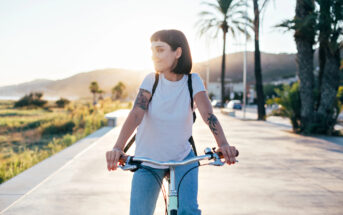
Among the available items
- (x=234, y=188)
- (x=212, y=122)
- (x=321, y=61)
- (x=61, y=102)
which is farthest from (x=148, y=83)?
(x=61, y=102)

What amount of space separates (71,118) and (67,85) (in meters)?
175

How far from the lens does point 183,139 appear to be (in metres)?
2.41

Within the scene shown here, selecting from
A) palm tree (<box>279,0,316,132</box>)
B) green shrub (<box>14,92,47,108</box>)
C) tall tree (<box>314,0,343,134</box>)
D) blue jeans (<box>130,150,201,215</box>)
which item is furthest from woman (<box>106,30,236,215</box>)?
green shrub (<box>14,92,47,108</box>)

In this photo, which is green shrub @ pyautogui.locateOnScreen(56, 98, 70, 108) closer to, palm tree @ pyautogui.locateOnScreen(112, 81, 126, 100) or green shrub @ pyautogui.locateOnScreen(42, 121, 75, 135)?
palm tree @ pyautogui.locateOnScreen(112, 81, 126, 100)

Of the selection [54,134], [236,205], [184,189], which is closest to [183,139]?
[184,189]

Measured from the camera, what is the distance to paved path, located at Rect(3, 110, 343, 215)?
473 cm

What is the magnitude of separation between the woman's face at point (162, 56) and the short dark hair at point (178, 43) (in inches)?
1.3

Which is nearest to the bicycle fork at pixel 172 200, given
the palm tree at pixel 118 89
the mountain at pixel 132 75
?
the palm tree at pixel 118 89

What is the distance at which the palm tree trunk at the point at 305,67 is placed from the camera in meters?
13.6

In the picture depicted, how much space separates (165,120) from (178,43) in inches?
20.0

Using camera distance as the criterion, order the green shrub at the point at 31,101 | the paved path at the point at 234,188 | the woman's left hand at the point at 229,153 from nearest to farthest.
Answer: the woman's left hand at the point at 229,153 < the paved path at the point at 234,188 < the green shrub at the point at 31,101

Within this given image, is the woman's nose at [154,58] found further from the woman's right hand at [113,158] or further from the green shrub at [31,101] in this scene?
the green shrub at [31,101]

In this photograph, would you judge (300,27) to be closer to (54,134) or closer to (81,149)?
(81,149)

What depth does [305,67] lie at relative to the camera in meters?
13.7
